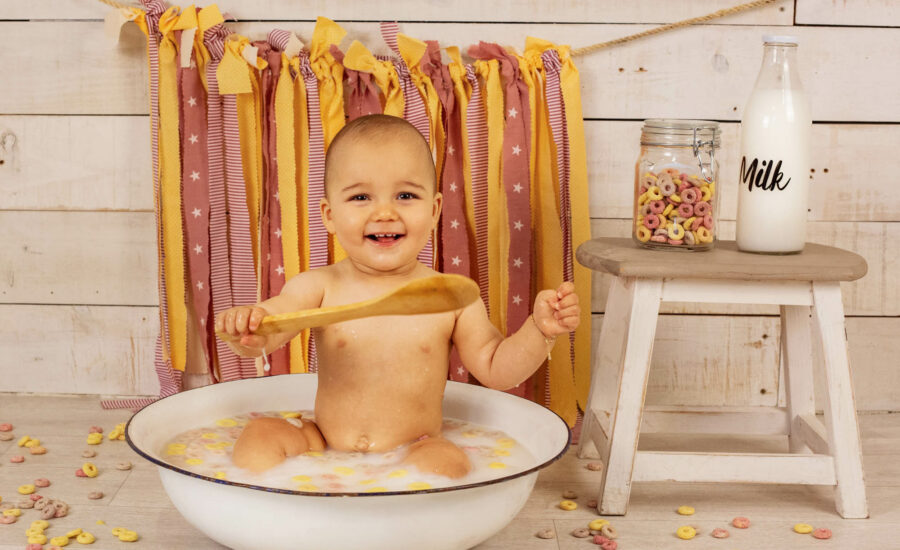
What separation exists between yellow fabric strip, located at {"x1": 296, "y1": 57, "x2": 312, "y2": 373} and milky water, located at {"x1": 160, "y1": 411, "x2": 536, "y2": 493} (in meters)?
0.26

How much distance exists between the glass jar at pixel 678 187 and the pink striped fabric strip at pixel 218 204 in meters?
0.67

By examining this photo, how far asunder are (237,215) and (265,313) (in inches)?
20.0

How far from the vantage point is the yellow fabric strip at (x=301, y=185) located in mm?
1470

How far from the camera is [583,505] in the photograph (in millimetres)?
1197

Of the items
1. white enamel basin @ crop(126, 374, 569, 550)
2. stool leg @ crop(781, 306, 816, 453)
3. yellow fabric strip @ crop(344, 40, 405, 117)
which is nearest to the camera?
white enamel basin @ crop(126, 374, 569, 550)

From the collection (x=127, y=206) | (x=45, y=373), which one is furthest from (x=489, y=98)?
(x=45, y=373)

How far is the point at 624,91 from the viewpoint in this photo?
58.6 inches

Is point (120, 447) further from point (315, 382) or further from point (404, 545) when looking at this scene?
point (404, 545)

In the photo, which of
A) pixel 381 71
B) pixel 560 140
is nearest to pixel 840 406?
pixel 560 140

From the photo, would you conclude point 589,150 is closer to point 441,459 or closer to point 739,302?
point 739,302

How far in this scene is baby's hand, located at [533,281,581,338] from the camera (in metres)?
1.06

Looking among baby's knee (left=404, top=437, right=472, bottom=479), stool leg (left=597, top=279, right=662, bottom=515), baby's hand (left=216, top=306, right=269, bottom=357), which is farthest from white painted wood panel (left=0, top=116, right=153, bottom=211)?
stool leg (left=597, top=279, right=662, bottom=515)

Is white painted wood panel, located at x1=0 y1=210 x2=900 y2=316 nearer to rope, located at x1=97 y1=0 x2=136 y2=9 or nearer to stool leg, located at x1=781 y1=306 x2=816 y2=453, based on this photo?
stool leg, located at x1=781 y1=306 x2=816 y2=453

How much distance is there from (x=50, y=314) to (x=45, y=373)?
11cm
